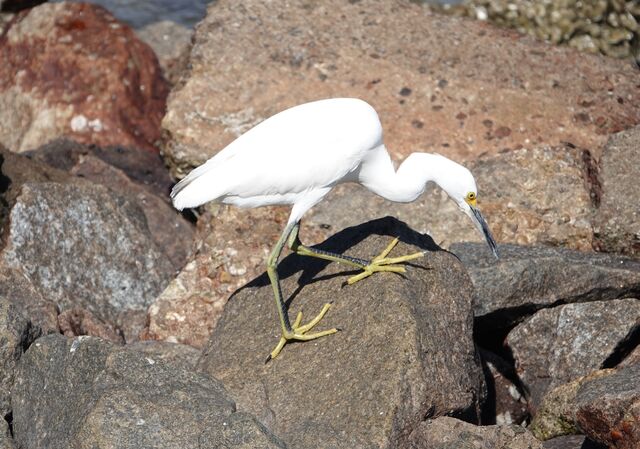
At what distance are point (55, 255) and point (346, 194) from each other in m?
2.13

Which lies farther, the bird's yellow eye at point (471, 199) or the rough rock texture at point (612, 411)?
the bird's yellow eye at point (471, 199)

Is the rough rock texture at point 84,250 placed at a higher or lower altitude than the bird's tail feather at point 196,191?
lower

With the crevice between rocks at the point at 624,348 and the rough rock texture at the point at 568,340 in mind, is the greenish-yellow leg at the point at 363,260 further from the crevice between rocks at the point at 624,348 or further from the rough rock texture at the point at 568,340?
the crevice between rocks at the point at 624,348

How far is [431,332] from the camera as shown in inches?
204

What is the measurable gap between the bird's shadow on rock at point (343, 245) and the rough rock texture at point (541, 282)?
0.42m

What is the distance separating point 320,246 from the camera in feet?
20.0

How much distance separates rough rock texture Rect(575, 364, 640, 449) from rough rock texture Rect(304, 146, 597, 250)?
2.26 metres

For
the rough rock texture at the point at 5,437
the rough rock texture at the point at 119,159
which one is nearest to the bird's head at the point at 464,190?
the rough rock texture at the point at 5,437

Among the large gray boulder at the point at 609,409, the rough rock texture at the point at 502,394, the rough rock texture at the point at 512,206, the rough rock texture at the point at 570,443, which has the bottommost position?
the rough rock texture at the point at 502,394

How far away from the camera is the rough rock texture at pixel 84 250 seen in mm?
6762

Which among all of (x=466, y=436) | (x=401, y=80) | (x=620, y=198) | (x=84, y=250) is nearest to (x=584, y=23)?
(x=401, y=80)

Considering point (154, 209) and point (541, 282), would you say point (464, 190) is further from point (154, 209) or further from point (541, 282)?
point (154, 209)

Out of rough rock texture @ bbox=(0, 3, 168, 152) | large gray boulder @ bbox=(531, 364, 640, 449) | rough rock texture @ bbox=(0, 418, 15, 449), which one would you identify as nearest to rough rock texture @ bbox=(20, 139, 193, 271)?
rough rock texture @ bbox=(0, 3, 168, 152)

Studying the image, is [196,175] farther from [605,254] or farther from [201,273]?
[605,254]
